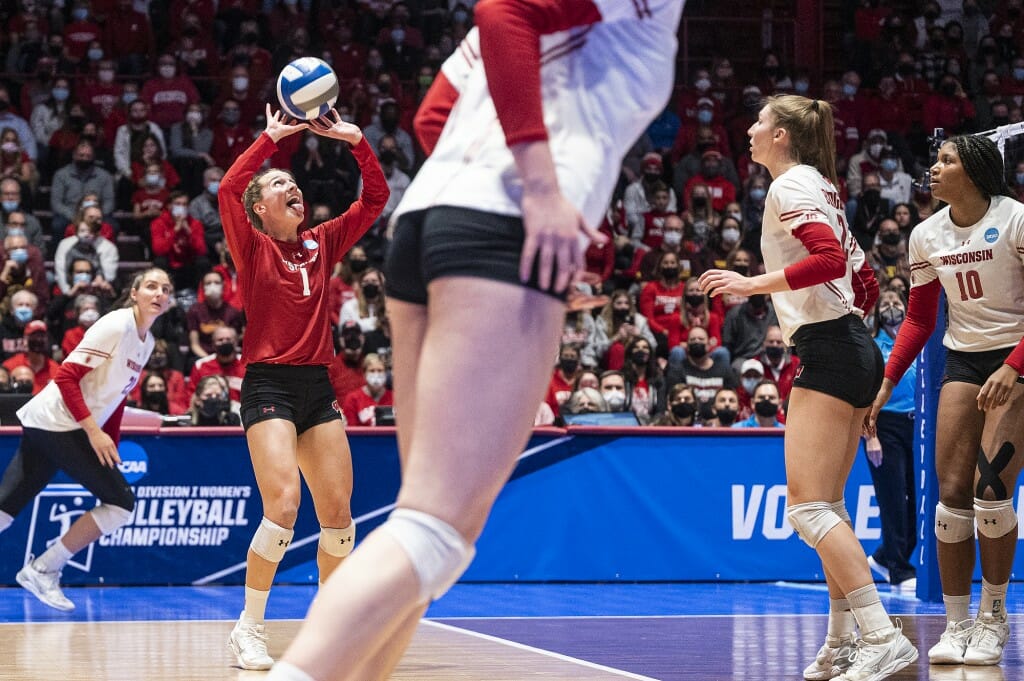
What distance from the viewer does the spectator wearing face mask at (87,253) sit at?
12602mm

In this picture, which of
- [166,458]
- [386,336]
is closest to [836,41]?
[386,336]

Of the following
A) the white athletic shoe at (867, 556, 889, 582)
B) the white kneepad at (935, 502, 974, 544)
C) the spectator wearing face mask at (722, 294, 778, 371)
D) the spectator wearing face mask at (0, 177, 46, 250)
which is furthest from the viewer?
the spectator wearing face mask at (0, 177, 46, 250)

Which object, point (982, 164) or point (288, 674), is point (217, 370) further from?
point (288, 674)

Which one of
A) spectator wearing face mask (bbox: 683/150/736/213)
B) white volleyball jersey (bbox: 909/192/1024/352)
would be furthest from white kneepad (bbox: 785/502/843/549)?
spectator wearing face mask (bbox: 683/150/736/213)

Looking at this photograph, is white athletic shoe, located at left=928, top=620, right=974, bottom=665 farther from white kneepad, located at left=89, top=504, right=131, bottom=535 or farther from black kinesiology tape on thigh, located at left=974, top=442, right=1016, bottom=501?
white kneepad, located at left=89, top=504, right=131, bottom=535

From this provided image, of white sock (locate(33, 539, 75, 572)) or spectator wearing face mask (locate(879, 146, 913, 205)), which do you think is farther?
spectator wearing face mask (locate(879, 146, 913, 205))

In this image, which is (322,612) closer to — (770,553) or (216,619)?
(216,619)

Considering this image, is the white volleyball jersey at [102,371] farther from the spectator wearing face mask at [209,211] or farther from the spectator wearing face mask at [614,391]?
the spectator wearing face mask at [209,211]

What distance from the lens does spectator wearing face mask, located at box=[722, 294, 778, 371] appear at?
1250cm

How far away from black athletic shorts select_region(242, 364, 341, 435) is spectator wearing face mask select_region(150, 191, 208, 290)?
25.3 ft

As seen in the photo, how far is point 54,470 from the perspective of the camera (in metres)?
8.23

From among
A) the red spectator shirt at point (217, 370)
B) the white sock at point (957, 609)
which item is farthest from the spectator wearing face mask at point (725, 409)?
the white sock at point (957, 609)

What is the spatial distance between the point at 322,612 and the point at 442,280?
0.55 meters

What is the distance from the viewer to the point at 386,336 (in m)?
11.9
